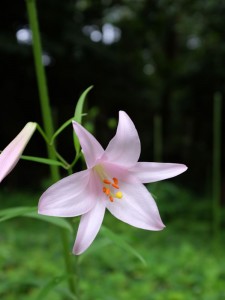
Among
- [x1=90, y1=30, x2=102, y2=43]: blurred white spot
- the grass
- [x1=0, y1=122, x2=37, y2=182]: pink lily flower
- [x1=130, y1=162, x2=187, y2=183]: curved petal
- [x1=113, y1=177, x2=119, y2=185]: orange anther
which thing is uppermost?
[x1=90, y1=30, x2=102, y2=43]: blurred white spot

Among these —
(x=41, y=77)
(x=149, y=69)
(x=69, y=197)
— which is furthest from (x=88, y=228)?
(x=149, y=69)

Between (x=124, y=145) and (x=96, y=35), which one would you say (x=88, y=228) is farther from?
(x=96, y=35)

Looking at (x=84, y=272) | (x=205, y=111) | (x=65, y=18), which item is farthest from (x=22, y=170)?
(x=84, y=272)

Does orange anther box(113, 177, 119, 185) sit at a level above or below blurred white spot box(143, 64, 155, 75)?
above

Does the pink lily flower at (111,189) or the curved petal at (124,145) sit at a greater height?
the curved petal at (124,145)

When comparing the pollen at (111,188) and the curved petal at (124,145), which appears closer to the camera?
the curved petal at (124,145)

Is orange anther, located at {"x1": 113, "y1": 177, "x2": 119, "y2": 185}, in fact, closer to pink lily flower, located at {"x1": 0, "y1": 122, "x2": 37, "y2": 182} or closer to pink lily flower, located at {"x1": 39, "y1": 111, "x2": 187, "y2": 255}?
pink lily flower, located at {"x1": 39, "y1": 111, "x2": 187, "y2": 255}

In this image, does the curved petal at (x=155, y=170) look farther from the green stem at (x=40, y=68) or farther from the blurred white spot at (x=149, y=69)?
the blurred white spot at (x=149, y=69)

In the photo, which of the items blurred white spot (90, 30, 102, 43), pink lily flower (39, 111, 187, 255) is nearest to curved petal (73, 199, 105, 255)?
pink lily flower (39, 111, 187, 255)

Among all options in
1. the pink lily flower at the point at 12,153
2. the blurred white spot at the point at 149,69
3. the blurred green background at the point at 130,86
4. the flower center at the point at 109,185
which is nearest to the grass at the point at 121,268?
the blurred green background at the point at 130,86
